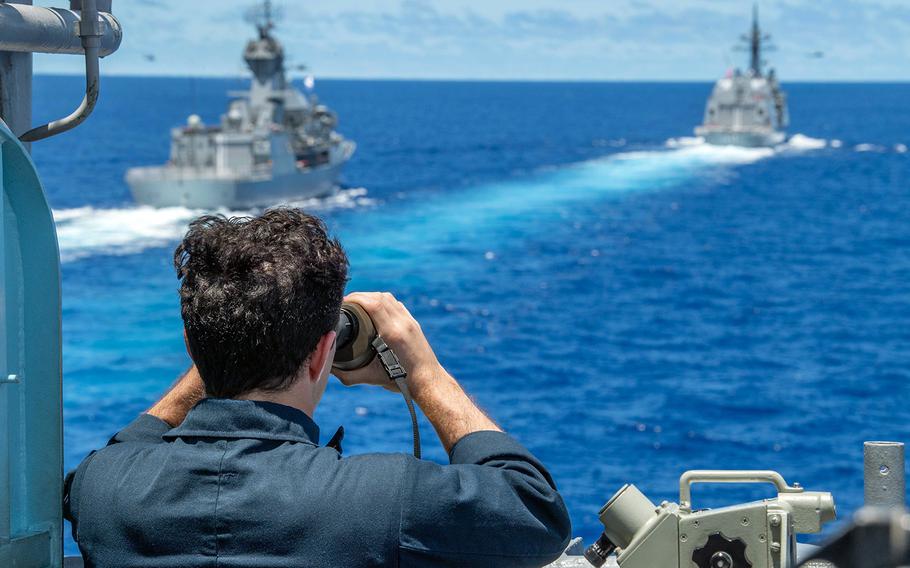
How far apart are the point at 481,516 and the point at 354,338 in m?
0.50

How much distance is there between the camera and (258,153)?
41781 mm

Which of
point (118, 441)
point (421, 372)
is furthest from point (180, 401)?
point (421, 372)

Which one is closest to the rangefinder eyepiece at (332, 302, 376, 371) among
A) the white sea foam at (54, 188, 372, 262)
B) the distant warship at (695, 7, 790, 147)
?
the white sea foam at (54, 188, 372, 262)

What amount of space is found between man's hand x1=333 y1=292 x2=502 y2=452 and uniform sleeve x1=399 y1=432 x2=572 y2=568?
180mm

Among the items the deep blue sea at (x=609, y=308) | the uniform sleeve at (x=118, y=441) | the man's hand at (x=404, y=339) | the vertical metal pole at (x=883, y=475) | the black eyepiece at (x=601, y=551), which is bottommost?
the deep blue sea at (x=609, y=308)

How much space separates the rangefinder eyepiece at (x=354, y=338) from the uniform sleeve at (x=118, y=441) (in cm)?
40

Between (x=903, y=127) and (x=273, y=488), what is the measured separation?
109 metres

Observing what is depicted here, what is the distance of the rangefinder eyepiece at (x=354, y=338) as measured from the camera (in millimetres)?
2299

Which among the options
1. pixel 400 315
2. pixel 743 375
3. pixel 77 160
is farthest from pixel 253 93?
pixel 400 315

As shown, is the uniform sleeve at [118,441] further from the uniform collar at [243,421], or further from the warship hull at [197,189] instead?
the warship hull at [197,189]

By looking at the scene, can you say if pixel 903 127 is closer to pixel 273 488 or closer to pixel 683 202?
pixel 683 202

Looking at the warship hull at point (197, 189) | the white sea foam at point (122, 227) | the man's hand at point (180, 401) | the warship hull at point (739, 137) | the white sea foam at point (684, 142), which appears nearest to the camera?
the man's hand at point (180, 401)

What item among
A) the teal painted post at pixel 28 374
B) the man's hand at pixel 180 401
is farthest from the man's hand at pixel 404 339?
the teal painted post at pixel 28 374

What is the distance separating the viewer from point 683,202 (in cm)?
4591
